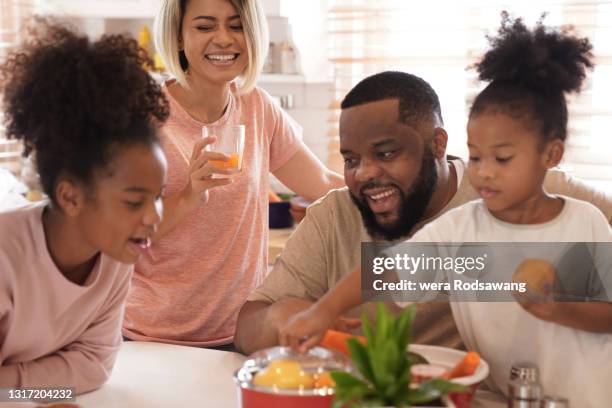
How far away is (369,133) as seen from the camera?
0.81m

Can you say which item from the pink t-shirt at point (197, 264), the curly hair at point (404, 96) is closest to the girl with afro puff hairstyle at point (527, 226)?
the curly hair at point (404, 96)

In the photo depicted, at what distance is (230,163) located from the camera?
1.01 meters

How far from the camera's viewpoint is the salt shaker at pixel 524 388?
72cm

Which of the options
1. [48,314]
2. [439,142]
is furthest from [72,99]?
[439,142]

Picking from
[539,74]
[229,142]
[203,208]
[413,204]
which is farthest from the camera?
[203,208]

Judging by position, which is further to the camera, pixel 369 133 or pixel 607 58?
pixel 607 58

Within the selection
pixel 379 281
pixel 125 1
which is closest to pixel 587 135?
pixel 379 281

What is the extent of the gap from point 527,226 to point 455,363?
0.15m

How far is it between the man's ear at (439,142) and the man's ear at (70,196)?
35cm

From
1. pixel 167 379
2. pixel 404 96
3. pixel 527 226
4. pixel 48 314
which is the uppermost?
pixel 404 96

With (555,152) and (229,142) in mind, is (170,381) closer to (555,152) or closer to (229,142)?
(229,142)

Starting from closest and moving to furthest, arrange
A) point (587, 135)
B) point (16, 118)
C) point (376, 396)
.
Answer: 1. point (376, 396)
2. point (16, 118)
3. point (587, 135)

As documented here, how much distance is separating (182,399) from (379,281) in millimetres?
257

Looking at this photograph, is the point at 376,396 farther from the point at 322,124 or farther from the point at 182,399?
the point at 322,124
